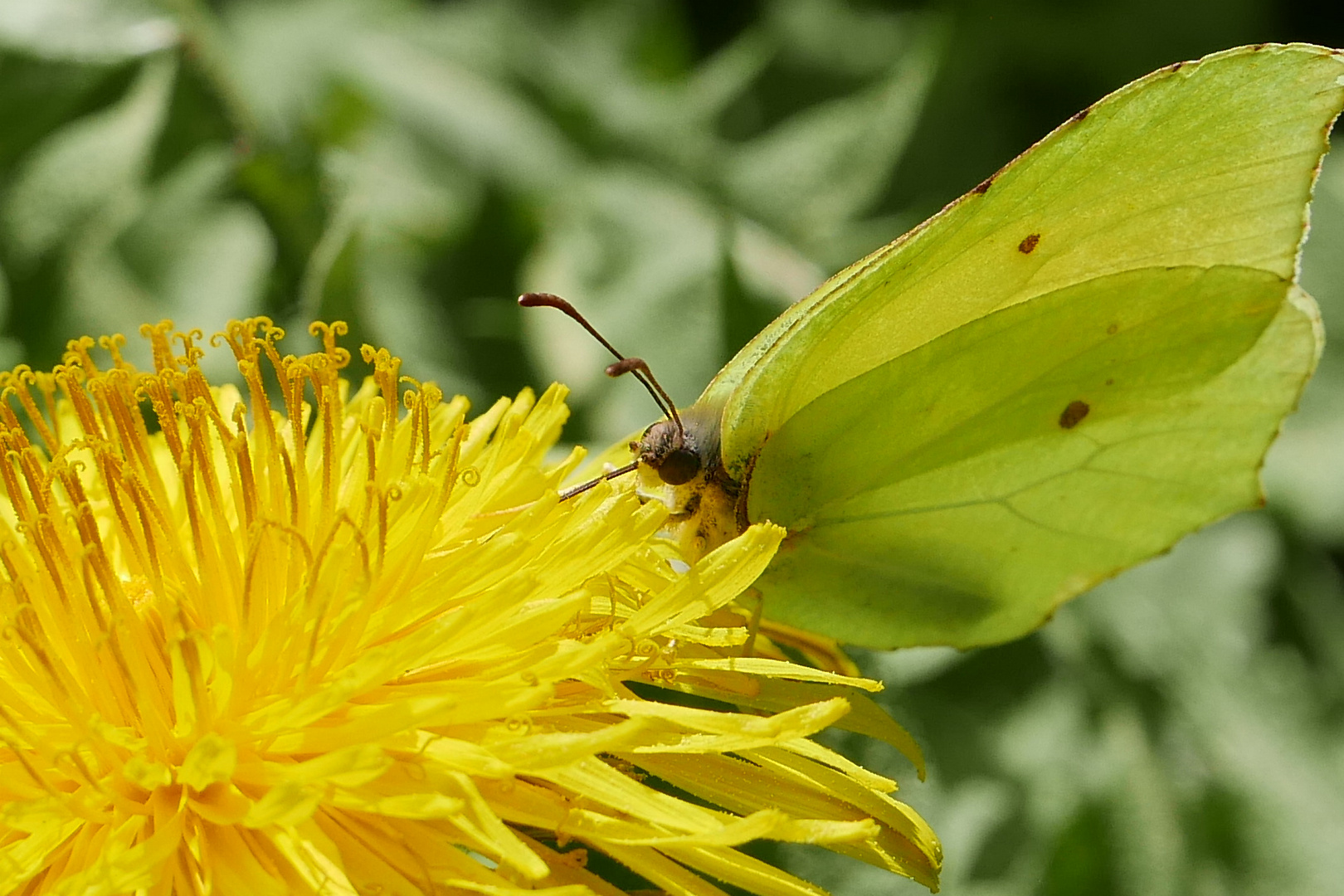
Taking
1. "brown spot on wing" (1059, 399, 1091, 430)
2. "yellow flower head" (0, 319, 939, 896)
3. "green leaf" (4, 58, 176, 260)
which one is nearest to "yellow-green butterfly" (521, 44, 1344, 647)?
"brown spot on wing" (1059, 399, 1091, 430)

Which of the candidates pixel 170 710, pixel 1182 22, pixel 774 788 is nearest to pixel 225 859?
Result: pixel 170 710

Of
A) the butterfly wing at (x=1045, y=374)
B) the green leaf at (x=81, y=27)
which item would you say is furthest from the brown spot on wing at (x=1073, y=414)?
the green leaf at (x=81, y=27)

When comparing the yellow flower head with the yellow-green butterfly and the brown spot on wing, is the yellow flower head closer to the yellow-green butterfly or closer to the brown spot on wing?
the yellow-green butterfly

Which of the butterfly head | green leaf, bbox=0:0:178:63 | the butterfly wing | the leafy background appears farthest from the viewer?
green leaf, bbox=0:0:178:63

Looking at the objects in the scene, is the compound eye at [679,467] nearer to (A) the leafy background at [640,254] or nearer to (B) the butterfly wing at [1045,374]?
(B) the butterfly wing at [1045,374]

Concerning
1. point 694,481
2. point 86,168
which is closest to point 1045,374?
point 694,481

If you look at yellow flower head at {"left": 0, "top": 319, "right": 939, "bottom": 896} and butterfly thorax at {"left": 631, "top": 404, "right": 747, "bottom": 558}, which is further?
butterfly thorax at {"left": 631, "top": 404, "right": 747, "bottom": 558}
